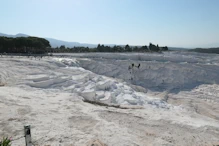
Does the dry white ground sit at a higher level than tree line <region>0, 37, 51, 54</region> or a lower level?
lower

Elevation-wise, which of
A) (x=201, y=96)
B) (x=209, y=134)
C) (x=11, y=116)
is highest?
(x=11, y=116)

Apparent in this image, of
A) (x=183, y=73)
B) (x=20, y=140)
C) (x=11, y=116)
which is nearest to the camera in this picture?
(x=20, y=140)

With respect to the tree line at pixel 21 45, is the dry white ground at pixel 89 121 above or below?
below

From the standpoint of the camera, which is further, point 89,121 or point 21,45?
point 21,45

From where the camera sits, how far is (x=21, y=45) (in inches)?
1476

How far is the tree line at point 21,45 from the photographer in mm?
35719

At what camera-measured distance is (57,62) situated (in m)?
24.7

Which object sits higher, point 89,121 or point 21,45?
point 21,45

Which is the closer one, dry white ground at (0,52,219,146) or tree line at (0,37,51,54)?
dry white ground at (0,52,219,146)

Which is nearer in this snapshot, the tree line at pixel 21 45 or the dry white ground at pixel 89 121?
the dry white ground at pixel 89 121

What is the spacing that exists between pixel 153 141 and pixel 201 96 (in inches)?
853

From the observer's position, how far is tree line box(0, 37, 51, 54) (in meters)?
35.7

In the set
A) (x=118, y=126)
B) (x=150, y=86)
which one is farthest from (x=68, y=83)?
(x=150, y=86)

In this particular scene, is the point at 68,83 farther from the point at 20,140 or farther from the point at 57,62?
the point at 20,140
